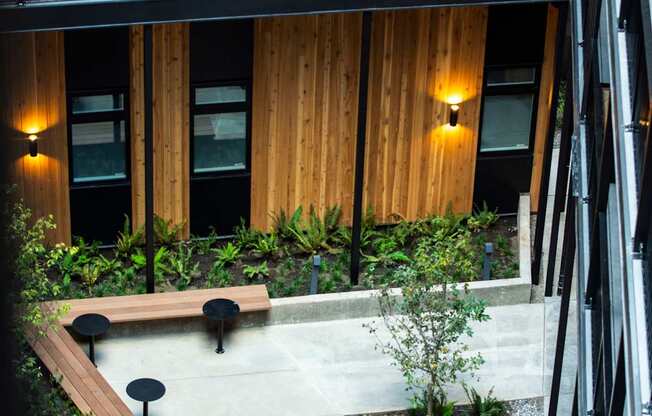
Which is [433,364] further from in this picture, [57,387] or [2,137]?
[2,137]

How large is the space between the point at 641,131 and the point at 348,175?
308 inches

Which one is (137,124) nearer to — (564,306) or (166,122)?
(166,122)

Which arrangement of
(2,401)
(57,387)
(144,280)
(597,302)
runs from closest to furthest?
1. (2,401)
2. (597,302)
3. (57,387)
4. (144,280)

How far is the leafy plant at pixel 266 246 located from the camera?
13711 millimetres

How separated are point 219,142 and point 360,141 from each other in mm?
2212

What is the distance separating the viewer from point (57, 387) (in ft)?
33.7

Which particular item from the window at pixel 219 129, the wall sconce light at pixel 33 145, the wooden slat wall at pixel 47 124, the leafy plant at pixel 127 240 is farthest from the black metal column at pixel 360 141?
the wall sconce light at pixel 33 145

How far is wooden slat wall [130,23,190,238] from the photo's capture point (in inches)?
509

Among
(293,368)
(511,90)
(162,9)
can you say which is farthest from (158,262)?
(511,90)

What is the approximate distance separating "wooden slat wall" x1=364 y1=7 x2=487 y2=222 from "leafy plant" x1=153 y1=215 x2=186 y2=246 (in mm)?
2574

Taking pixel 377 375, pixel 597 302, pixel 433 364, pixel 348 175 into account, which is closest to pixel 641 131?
pixel 597 302

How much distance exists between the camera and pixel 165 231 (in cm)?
1376

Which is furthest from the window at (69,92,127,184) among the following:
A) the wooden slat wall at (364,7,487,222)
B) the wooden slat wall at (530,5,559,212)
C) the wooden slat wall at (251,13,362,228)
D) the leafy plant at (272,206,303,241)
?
the wooden slat wall at (530,5,559,212)

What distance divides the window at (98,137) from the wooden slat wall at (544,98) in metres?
5.35
